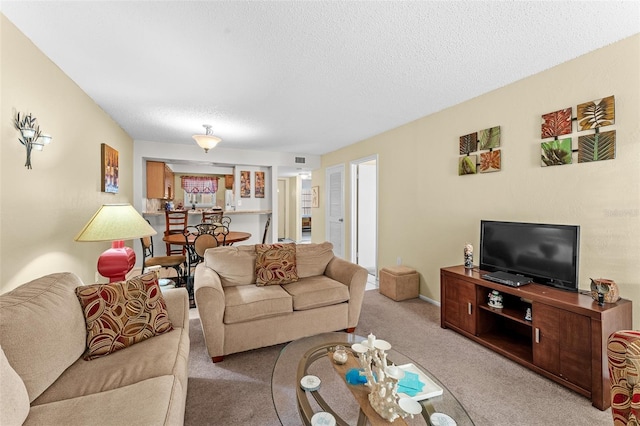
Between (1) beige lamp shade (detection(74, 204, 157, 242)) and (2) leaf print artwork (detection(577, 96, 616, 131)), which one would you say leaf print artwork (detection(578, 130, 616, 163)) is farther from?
(1) beige lamp shade (detection(74, 204, 157, 242))

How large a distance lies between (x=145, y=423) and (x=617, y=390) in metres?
1.82

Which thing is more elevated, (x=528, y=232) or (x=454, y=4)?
(x=454, y=4)

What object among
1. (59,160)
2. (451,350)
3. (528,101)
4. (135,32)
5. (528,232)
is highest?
(135,32)

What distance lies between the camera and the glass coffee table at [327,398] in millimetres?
1229

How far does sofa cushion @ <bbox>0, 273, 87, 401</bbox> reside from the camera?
118 cm

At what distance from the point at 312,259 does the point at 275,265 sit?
471 millimetres

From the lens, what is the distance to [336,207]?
19.7ft

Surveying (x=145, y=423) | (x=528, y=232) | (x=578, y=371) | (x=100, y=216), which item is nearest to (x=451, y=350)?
(x=578, y=371)

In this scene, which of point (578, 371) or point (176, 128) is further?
point (176, 128)

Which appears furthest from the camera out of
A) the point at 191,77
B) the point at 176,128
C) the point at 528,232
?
the point at 176,128

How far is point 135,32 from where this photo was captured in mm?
1916

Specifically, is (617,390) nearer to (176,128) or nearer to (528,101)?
(528,101)

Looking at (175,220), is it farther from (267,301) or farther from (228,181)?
(267,301)

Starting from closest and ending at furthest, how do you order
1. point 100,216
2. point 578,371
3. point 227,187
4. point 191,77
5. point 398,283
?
point 578,371
point 100,216
point 191,77
point 398,283
point 227,187
